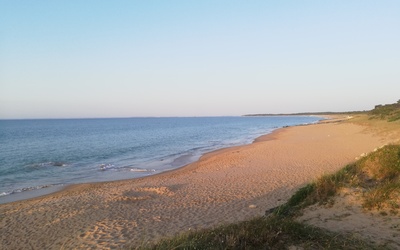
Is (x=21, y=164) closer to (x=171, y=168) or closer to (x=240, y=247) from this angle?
(x=171, y=168)

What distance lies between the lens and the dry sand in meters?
8.55

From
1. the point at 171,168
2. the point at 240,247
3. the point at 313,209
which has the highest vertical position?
the point at 240,247

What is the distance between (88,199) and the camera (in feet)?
42.4

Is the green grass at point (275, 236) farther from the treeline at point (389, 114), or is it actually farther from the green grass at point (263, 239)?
the treeline at point (389, 114)

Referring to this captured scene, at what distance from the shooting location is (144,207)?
11.3 metres

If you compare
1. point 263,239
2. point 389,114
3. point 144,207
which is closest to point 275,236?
point 263,239

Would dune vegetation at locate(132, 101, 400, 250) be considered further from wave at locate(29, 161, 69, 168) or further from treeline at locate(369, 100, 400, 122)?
treeline at locate(369, 100, 400, 122)

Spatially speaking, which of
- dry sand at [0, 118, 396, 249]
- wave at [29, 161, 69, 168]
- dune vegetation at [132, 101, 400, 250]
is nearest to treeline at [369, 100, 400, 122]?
dry sand at [0, 118, 396, 249]

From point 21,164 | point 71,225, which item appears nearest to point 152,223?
point 71,225

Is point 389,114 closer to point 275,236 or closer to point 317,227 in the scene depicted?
point 317,227

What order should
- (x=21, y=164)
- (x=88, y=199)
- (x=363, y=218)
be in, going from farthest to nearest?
(x=21, y=164) < (x=88, y=199) < (x=363, y=218)

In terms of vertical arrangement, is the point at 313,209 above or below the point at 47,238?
above

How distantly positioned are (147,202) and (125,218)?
6.75ft

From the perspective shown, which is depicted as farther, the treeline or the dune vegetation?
the treeline
